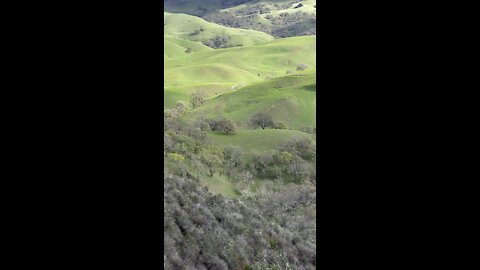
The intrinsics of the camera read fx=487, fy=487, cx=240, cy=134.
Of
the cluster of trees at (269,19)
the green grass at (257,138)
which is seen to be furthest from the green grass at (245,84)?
the cluster of trees at (269,19)

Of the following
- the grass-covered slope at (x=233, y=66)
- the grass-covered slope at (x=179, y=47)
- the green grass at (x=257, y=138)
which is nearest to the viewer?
the green grass at (x=257, y=138)

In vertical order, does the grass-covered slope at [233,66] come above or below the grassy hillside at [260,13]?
below

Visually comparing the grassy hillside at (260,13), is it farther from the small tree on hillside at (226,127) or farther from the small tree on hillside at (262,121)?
the small tree on hillside at (226,127)

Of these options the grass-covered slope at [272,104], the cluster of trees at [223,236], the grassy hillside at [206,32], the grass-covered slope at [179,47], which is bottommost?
the cluster of trees at [223,236]

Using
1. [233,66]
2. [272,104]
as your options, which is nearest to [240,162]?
[272,104]

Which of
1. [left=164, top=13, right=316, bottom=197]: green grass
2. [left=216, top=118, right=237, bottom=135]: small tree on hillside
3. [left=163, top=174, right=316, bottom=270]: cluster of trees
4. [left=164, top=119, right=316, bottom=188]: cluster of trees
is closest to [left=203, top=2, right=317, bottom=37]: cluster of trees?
[left=164, top=13, right=316, bottom=197]: green grass

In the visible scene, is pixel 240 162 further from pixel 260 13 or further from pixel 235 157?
pixel 260 13
